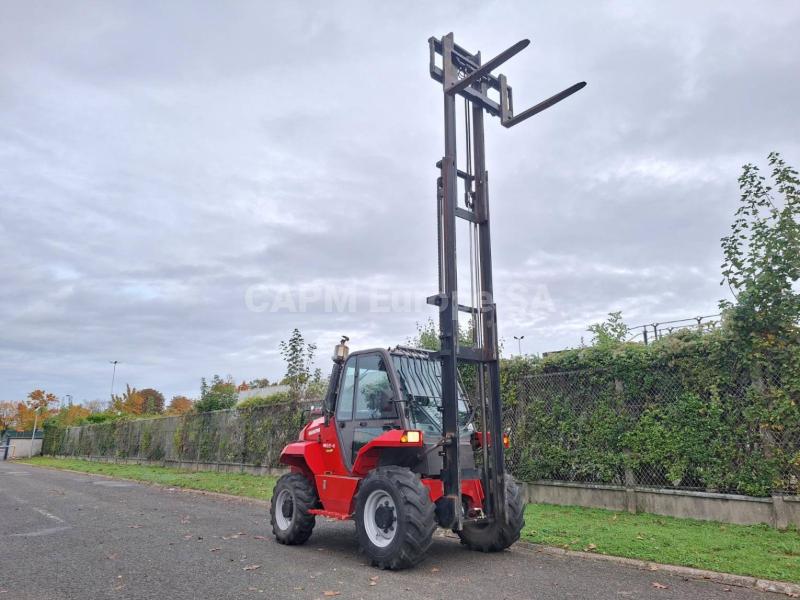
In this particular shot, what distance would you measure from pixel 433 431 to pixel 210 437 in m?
16.3

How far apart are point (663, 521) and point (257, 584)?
226 inches

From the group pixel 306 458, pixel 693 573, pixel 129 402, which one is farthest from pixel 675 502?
pixel 129 402

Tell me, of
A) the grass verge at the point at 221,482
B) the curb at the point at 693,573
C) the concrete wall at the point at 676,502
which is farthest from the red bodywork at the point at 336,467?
the grass verge at the point at 221,482

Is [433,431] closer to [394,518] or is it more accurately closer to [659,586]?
[394,518]

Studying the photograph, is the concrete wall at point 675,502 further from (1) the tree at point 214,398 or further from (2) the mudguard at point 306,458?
(1) the tree at point 214,398

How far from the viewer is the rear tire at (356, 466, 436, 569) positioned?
5.48m

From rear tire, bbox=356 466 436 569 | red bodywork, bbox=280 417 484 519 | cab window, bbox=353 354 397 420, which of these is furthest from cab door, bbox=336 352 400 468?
rear tire, bbox=356 466 436 569

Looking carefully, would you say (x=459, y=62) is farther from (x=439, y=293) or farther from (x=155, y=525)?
(x=155, y=525)

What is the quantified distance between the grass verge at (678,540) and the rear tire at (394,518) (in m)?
2.12

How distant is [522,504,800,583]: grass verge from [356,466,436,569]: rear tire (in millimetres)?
2119

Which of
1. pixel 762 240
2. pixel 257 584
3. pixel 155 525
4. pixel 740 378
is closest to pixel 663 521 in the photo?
pixel 740 378

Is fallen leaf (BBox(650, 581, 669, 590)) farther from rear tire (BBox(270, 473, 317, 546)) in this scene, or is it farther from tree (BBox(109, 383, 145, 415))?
tree (BBox(109, 383, 145, 415))

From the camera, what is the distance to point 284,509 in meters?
7.53

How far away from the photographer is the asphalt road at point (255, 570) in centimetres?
495
